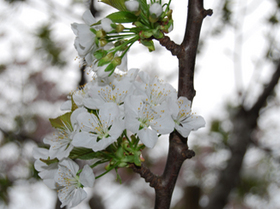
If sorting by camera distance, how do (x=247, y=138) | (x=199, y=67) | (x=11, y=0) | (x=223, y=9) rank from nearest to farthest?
(x=11, y=0), (x=247, y=138), (x=223, y=9), (x=199, y=67)

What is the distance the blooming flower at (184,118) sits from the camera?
51 centimetres

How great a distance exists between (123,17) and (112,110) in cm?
19

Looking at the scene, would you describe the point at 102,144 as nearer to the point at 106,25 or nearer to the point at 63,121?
the point at 63,121

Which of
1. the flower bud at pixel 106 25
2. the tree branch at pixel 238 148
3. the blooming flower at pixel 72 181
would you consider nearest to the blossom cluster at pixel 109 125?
the blooming flower at pixel 72 181

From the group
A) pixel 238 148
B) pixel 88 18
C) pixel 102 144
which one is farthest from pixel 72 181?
pixel 238 148

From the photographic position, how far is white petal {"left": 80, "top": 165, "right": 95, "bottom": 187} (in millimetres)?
544

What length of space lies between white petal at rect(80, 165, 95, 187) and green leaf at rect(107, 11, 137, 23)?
30 centimetres

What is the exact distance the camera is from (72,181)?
0.58 m

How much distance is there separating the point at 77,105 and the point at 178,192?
10.5ft

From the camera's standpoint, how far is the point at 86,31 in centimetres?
53

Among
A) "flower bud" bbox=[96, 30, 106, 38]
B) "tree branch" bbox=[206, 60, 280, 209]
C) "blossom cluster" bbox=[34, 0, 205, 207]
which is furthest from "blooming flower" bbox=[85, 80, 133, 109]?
"tree branch" bbox=[206, 60, 280, 209]

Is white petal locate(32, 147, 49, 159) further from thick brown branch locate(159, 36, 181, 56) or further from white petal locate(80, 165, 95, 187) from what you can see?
thick brown branch locate(159, 36, 181, 56)

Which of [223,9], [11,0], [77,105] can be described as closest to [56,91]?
[11,0]

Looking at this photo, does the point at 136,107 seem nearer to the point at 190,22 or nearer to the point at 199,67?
the point at 190,22
